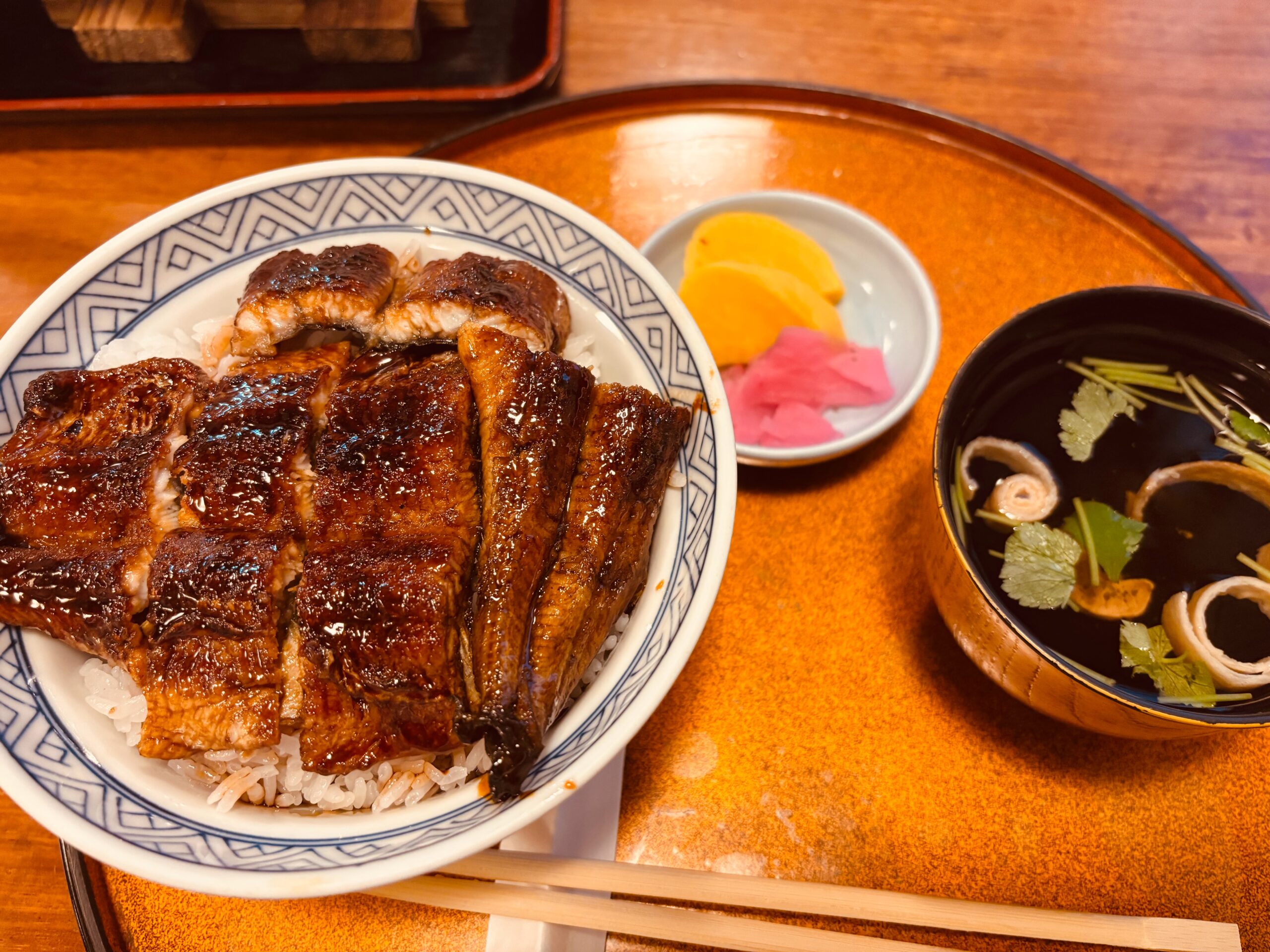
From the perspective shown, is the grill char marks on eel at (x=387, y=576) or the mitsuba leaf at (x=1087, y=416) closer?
the grill char marks on eel at (x=387, y=576)

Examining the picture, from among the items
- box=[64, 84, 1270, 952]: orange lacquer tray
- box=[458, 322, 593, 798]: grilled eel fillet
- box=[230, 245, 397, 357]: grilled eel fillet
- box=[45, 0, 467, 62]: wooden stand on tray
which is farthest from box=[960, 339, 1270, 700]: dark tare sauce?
box=[45, 0, 467, 62]: wooden stand on tray

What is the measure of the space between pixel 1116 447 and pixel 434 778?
177cm

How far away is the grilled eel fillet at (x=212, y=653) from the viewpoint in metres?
1.38

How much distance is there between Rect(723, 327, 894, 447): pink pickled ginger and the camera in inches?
85.8

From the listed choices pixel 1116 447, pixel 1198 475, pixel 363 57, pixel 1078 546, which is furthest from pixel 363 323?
pixel 1198 475

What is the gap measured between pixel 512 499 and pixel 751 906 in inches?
37.9

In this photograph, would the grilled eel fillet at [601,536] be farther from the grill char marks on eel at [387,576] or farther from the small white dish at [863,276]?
the small white dish at [863,276]

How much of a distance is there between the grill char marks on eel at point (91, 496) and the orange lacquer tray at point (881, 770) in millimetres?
658

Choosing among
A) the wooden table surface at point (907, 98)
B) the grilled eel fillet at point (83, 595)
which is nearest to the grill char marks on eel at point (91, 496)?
the grilled eel fillet at point (83, 595)

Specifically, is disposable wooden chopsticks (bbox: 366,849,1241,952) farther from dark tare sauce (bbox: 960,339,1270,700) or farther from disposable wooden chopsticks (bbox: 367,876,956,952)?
dark tare sauce (bbox: 960,339,1270,700)

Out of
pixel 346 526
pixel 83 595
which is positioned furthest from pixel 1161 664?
pixel 83 595

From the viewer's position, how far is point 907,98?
2928 mm

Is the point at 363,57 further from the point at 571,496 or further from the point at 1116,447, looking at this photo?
the point at 1116,447

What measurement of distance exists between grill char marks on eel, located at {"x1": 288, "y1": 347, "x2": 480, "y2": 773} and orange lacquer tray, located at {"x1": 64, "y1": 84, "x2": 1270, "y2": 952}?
1.83ft
